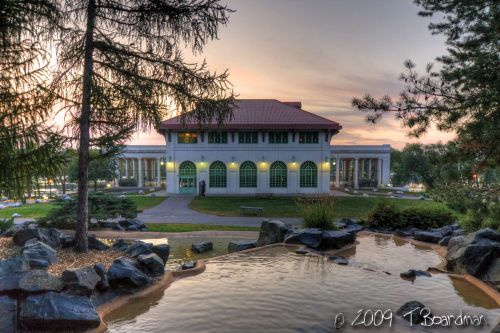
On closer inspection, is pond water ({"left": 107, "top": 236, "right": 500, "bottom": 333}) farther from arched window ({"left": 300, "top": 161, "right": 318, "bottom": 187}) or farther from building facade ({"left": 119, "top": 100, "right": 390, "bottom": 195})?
arched window ({"left": 300, "top": 161, "right": 318, "bottom": 187})

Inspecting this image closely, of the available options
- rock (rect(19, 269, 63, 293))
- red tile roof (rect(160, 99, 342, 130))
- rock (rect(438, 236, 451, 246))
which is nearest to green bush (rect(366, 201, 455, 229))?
rock (rect(438, 236, 451, 246))

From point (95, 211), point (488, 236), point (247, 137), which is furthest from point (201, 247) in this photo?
point (247, 137)

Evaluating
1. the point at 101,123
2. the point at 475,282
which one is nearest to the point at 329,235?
the point at 475,282

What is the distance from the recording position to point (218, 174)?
33.3 m

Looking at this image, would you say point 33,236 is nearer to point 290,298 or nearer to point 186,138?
point 290,298

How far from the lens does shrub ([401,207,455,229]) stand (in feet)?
42.9

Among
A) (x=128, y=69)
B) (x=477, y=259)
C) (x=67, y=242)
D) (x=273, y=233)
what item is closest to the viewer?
(x=477, y=259)

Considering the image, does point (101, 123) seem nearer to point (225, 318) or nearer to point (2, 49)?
point (2, 49)

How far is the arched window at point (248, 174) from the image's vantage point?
109 feet

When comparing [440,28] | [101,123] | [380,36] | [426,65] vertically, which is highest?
[380,36]

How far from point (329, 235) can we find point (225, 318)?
17.8ft

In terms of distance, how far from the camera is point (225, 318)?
192 inches

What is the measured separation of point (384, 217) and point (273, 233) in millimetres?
5182

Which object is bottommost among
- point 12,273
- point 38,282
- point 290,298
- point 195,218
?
point 195,218
